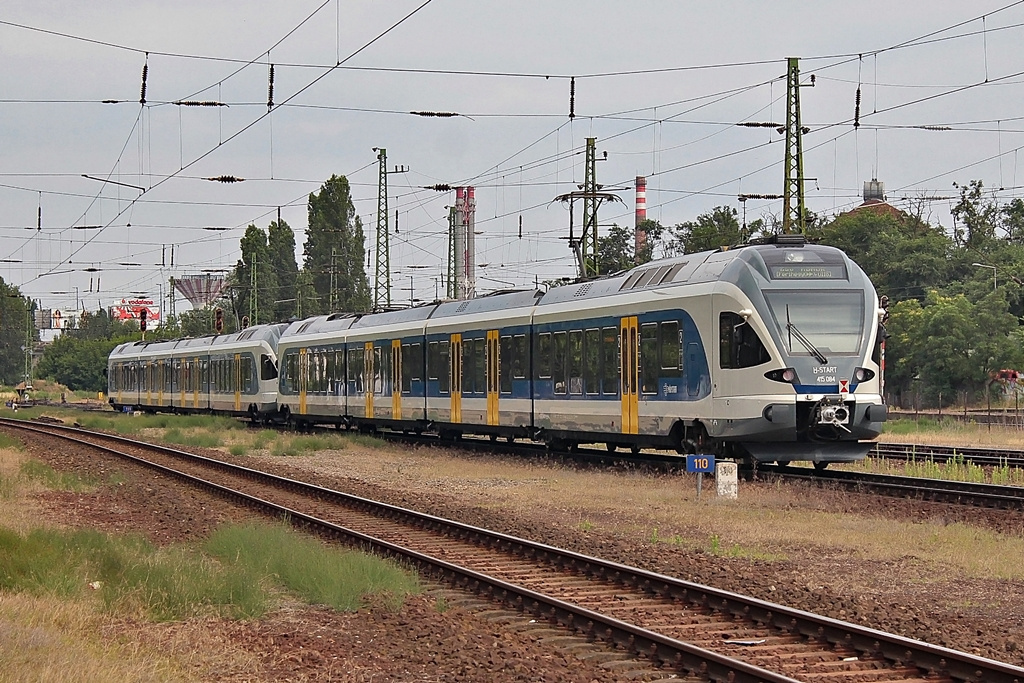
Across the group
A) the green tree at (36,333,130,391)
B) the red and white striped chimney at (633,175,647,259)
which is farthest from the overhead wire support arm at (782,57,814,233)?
the green tree at (36,333,130,391)

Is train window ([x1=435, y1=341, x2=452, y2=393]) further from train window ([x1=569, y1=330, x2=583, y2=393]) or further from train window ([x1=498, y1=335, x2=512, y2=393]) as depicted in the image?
train window ([x1=569, y1=330, x2=583, y2=393])

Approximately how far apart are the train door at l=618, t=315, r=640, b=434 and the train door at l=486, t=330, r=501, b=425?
5.73 m

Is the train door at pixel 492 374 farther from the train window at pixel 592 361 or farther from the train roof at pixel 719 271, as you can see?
the train window at pixel 592 361

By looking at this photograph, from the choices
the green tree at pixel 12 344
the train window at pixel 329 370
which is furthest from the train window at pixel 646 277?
the green tree at pixel 12 344

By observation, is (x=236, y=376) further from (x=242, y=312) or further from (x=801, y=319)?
(x=242, y=312)

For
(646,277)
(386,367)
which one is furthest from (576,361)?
(386,367)

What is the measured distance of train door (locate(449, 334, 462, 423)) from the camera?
3038 cm

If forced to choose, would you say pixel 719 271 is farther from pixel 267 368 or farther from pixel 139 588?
pixel 267 368

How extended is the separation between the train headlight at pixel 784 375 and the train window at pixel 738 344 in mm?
237

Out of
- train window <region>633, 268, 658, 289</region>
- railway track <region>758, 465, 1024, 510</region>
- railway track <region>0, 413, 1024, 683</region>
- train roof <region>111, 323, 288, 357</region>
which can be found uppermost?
train window <region>633, 268, 658, 289</region>

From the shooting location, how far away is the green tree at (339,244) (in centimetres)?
9406

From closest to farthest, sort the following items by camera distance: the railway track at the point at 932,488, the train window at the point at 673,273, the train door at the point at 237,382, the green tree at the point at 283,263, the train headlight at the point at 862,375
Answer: the railway track at the point at 932,488 → the train headlight at the point at 862,375 → the train window at the point at 673,273 → the train door at the point at 237,382 → the green tree at the point at 283,263

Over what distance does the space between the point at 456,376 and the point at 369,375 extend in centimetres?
612

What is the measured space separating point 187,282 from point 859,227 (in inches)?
3166
